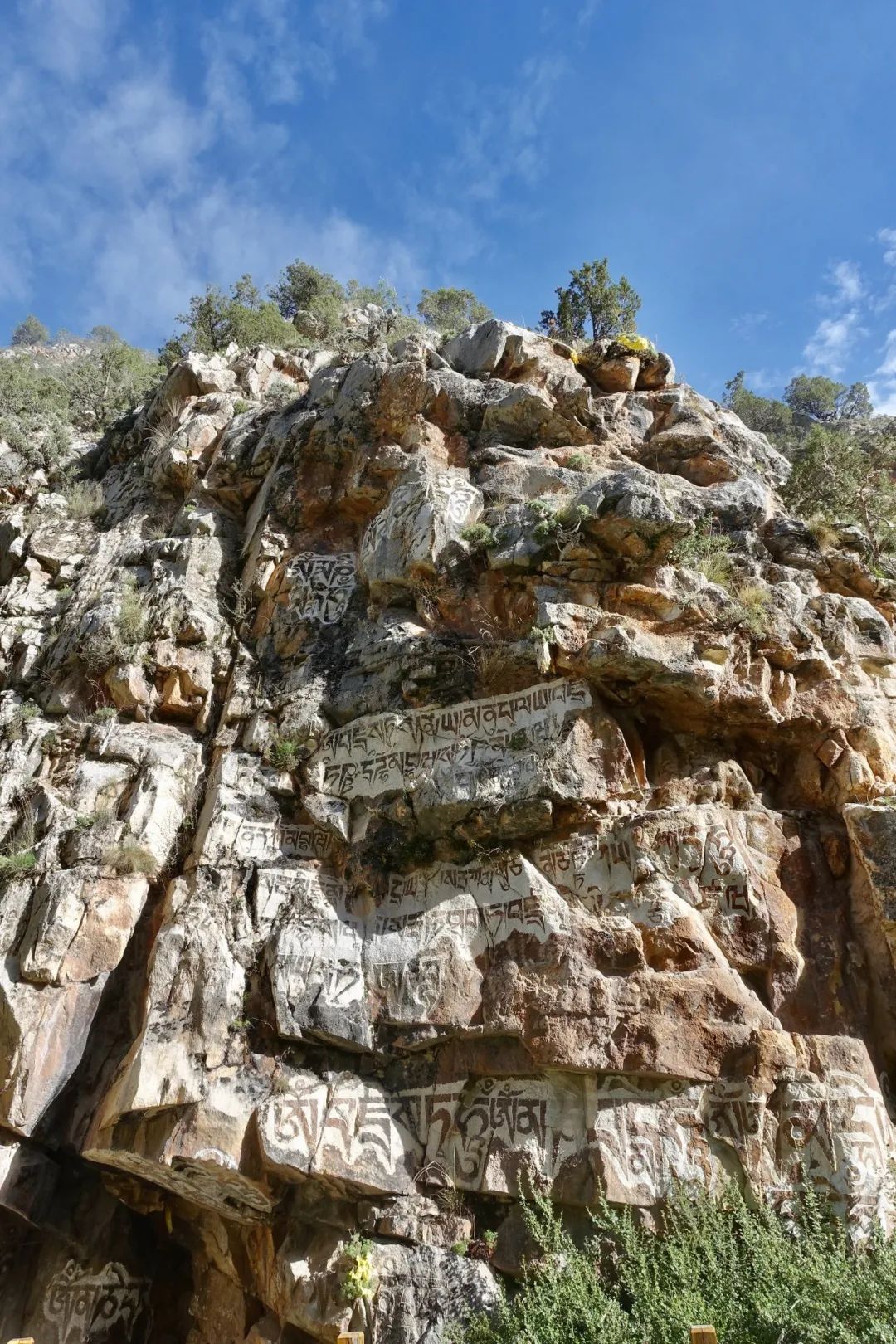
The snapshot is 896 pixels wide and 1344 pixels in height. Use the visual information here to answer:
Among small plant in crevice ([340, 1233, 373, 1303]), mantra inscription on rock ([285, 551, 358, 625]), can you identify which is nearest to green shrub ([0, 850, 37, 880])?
mantra inscription on rock ([285, 551, 358, 625])

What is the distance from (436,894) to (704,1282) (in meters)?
4.08

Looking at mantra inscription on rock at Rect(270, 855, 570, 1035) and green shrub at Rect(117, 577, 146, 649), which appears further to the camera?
green shrub at Rect(117, 577, 146, 649)

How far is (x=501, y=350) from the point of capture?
13.9 m

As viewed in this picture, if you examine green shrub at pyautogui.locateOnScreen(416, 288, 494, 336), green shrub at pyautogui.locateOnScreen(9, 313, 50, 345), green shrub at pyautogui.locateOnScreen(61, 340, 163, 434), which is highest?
green shrub at pyautogui.locateOnScreen(9, 313, 50, 345)

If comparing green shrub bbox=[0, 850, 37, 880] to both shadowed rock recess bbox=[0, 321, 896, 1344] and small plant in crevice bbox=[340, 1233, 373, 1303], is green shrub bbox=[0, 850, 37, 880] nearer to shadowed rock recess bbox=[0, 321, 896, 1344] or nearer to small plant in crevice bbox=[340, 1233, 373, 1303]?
shadowed rock recess bbox=[0, 321, 896, 1344]

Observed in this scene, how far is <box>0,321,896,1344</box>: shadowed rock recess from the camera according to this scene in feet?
23.9

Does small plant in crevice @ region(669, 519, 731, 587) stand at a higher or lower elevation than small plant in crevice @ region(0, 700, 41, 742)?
higher

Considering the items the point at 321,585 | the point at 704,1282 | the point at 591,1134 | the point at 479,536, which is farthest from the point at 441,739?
the point at 704,1282

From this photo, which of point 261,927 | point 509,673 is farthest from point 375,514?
point 261,927

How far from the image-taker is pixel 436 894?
8.93 meters

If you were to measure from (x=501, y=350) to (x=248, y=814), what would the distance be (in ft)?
29.0

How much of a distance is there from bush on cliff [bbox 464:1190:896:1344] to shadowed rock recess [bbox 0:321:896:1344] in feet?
0.87

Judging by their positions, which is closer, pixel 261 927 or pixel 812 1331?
pixel 812 1331

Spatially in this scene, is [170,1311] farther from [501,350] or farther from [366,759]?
[501,350]
